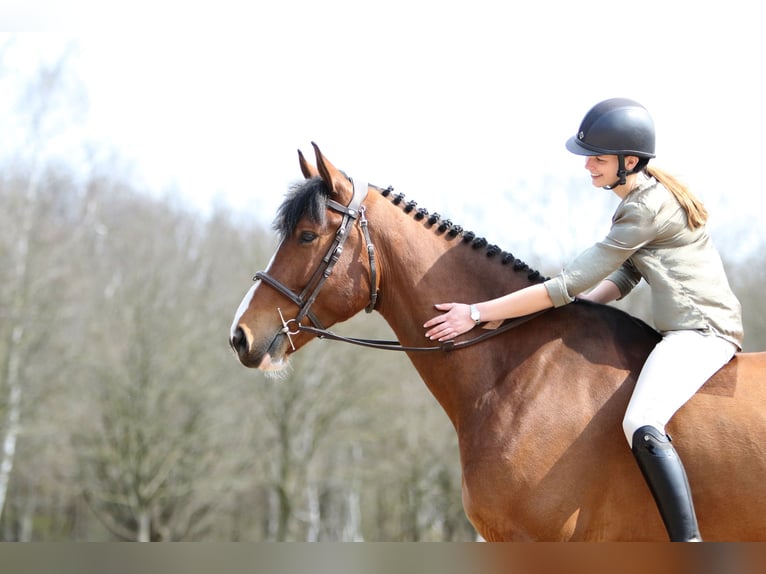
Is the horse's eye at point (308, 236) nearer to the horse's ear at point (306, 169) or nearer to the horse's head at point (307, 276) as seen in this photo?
the horse's head at point (307, 276)

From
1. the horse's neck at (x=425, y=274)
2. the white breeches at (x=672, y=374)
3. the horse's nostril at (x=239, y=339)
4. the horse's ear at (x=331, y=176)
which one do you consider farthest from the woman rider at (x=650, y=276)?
the horse's nostril at (x=239, y=339)

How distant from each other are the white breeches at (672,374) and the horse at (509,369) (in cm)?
14

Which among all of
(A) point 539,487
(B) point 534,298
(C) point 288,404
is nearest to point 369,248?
(B) point 534,298

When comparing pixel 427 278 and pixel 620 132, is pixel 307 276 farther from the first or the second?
pixel 620 132

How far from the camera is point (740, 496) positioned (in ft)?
12.5

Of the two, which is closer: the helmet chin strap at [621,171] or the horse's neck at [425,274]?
the helmet chin strap at [621,171]

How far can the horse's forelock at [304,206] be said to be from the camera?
14.8 ft

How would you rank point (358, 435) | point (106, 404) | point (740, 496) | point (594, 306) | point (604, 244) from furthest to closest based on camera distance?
point (358, 435) → point (106, 404) → point (594, 306) → point (604, 244) → point (740, 496)

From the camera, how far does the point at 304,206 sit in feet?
14.9

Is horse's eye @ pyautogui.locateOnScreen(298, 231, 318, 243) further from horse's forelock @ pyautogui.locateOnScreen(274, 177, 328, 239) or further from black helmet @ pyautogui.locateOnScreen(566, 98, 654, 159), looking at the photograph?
black helmet @ pyautogui.locateOnScreen(566, 98, 654, 159)

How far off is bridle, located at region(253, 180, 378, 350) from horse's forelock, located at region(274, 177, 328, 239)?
77 millimetres

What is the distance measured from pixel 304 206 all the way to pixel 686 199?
2.13 metres

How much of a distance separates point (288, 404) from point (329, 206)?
23.9m

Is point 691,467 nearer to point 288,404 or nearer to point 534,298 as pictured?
point 534,298
